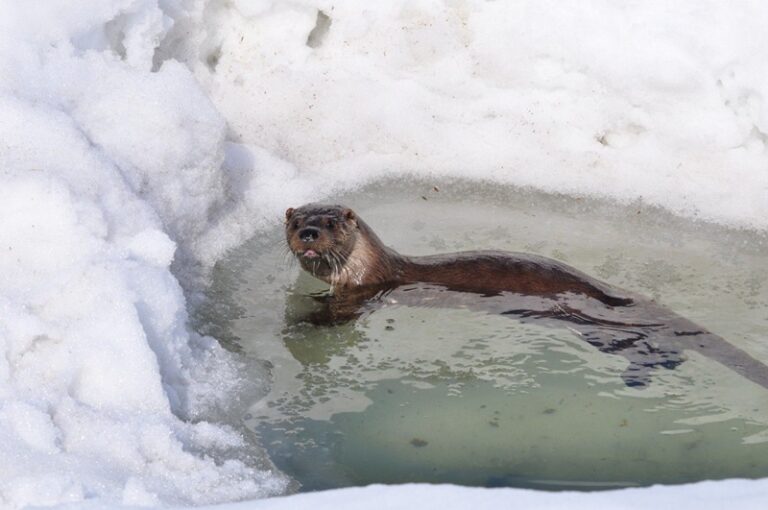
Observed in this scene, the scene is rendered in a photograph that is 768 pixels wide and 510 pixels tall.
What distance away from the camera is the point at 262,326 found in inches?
224

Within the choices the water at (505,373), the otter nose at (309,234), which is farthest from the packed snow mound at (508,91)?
the otter nose at (309,234)

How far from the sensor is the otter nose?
6.16 meters

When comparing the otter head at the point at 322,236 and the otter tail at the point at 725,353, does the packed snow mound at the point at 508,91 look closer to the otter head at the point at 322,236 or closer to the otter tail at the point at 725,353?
the otter head at the point at 322,236

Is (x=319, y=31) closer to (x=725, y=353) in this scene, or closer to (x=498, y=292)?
(x=498, y=292)

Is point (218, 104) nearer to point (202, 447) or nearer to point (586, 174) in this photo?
point (586, 174)

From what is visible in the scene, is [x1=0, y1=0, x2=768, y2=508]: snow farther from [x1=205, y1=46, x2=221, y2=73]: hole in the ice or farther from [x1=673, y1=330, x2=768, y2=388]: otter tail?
[x1=673, y1=330, x2=768, y2=388]: otter tail

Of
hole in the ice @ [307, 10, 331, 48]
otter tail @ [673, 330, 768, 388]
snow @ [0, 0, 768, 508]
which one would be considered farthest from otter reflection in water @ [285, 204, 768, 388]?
hole in the ice @ [307, 10, 331, 48]

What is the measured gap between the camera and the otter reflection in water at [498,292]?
548 centimetres

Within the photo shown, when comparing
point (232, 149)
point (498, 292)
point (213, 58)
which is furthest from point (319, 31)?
point (498, 292)

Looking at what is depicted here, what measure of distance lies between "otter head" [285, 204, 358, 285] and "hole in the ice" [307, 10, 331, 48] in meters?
2.14

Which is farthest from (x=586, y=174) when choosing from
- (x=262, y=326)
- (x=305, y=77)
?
(x=262, y=326)

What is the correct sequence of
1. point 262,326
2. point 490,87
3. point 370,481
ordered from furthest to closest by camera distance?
point 490,87 → point 262,326 → point 370,481

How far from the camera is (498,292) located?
19.7 feet

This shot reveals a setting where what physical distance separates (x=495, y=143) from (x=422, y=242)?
117cm
